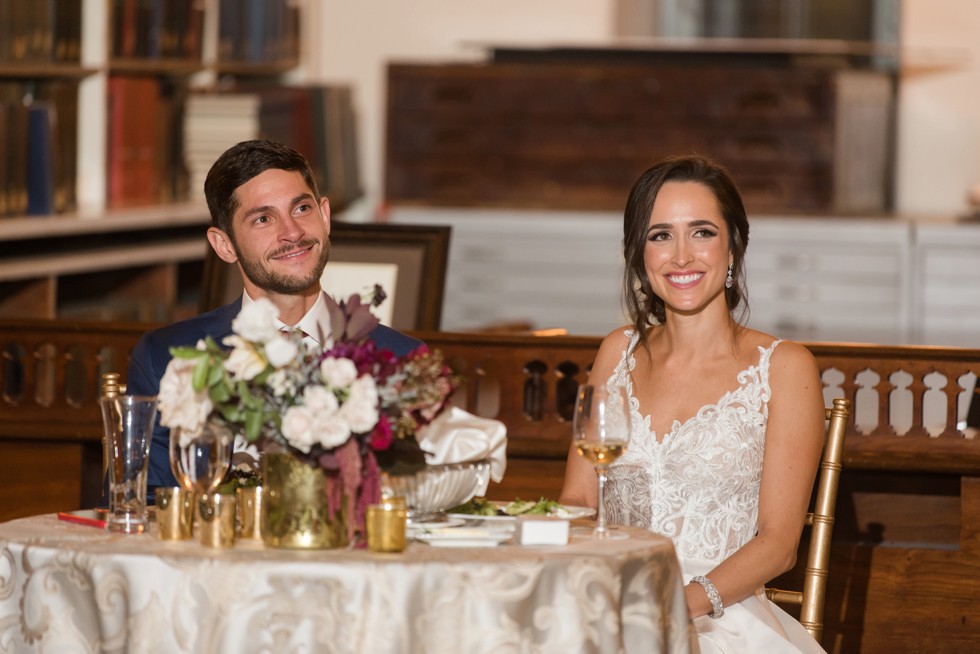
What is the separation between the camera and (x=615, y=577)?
6.73 ft

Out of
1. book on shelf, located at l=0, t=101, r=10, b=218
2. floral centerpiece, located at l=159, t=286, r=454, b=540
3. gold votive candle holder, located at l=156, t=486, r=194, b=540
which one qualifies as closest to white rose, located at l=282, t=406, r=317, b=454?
floral centerpiece, located at l=159, t=286, r=454, b=540

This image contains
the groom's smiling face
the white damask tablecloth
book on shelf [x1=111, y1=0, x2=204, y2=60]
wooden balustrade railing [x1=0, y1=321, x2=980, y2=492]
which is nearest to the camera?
the white damask tablecloth

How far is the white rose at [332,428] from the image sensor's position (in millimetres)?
2000

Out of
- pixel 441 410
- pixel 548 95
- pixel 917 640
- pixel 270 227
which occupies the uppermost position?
pixel 548 95

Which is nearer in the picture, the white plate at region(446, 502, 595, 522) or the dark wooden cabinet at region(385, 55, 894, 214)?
the white plate at region(446, 502, 595, 522)

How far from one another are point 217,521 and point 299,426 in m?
0.19

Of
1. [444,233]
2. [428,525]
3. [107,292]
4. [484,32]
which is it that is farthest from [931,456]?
[484,32]

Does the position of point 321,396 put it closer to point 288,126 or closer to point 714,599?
point 714,599

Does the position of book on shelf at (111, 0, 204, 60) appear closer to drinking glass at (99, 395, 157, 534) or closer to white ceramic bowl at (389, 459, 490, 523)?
drinking glass at (99, 395, 157, 534)

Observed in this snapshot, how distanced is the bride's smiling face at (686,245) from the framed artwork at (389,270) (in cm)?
137

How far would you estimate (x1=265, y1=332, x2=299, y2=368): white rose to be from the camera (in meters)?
2.00

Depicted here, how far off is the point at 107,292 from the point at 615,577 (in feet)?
13.7

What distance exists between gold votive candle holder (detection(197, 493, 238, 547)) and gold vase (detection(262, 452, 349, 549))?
0.15 ft

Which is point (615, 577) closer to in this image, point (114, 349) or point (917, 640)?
point (917, 640)
